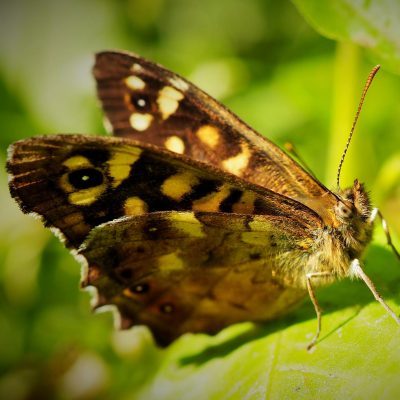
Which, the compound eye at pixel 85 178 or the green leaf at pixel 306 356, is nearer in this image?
the green leaf at pixel 306 356

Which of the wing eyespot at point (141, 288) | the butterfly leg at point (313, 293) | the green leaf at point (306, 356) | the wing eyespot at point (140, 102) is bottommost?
the green leaf at point (306, 356)

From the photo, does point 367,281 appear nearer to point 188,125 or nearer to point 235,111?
point 188,125

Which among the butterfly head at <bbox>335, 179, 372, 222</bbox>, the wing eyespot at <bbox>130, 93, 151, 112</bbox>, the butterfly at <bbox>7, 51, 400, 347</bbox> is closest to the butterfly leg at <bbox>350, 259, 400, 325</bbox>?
the butterfly at <bbox>7, 51, 400, 347</bbox>

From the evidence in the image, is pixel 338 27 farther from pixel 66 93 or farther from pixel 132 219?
pixel 66 93

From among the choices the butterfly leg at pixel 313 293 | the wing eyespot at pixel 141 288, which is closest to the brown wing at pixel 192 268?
the wing eyespot at pixel 141 288

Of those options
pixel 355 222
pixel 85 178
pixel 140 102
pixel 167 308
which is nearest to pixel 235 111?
pixel 140 102

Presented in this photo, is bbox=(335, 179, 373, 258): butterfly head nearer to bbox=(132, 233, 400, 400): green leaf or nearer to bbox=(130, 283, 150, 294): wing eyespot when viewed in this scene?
bbox=(132, 233, 400, 400): green leaf

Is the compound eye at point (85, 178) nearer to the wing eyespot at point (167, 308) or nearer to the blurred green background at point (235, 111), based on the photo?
the wing eyespot at point (167, 308)

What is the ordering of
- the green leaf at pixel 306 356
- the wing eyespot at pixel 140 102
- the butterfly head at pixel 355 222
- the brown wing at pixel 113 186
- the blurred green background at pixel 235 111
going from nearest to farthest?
1. the green leaf at pixel 306 356
2. the brown wing at pixel 113 186
3. the blurred green background at pixel 235 111
4. the butterfly head at pixel 355 222
5. the wing eyespot at pixel 140 102
